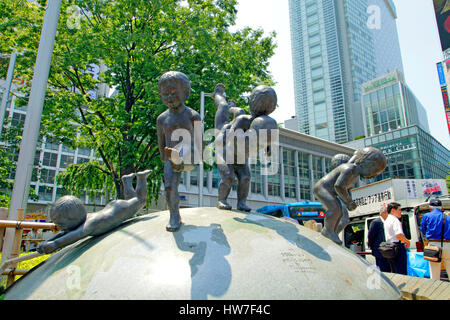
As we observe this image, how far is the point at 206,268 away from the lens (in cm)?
246

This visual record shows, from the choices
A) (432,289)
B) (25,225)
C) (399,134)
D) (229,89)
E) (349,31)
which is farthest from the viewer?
(349,31)

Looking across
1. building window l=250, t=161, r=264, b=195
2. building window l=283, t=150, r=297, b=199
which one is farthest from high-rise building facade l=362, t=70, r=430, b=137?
building window l=250, t=161, r=264, b=195

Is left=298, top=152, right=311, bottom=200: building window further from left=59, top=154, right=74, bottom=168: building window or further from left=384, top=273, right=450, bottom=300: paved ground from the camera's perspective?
left=384, top=273, right=450, bottom=300: paved ground

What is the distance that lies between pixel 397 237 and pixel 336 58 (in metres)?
89.0

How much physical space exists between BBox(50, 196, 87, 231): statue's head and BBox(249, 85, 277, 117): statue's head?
8.11ft

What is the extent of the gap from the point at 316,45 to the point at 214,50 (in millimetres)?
87139

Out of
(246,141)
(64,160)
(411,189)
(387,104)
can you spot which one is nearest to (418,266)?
(246,141)

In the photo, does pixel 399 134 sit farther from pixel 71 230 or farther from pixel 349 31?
pixel 71 230

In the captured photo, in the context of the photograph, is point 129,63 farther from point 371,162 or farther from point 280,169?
point 280,169

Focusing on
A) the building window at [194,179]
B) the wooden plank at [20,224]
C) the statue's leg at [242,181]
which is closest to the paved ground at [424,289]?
the statue's leg at [242,181]

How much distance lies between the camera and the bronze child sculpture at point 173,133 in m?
3.25

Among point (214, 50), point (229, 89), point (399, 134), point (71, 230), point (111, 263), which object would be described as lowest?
point (111, 263)

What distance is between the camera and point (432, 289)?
3254 millimetres

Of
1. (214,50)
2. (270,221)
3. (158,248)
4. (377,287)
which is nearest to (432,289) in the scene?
(377,287)
